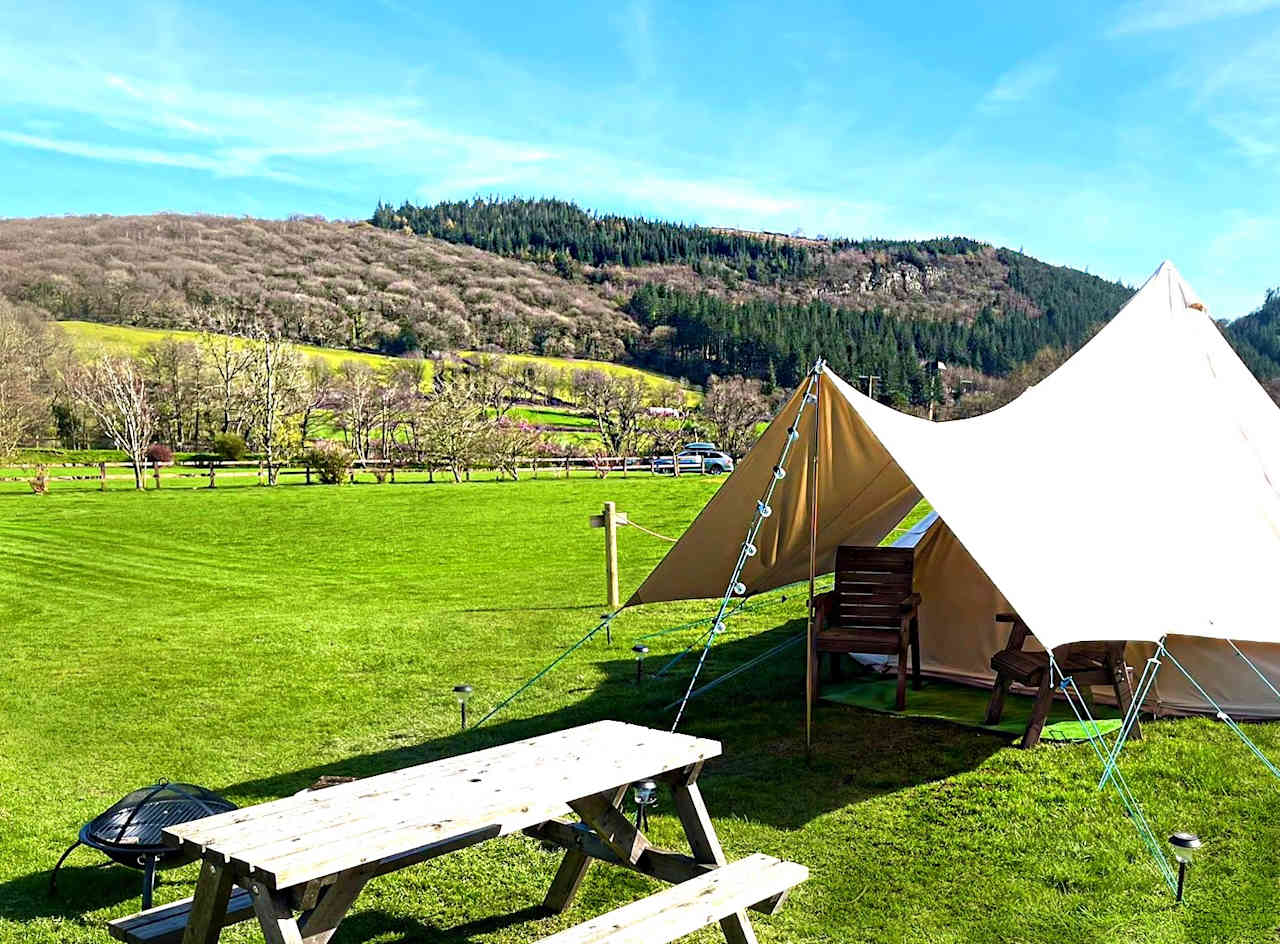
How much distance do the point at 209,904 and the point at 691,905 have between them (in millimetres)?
1477

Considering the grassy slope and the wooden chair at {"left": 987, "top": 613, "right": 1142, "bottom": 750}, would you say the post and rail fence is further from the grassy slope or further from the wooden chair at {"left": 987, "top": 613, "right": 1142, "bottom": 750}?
the wooden chair at {"left": 987, "top": 613, "right": 1142, "bottom": 750}

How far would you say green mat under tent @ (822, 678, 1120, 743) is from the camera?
253 inches

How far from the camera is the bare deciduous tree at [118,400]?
30203 millimetres

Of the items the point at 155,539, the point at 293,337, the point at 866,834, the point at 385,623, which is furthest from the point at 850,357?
the point at 866,834

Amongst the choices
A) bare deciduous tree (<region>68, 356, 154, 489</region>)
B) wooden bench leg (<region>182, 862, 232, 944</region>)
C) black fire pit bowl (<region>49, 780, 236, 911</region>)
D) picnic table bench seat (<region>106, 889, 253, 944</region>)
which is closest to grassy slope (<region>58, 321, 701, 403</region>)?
bare deciduous tree (<region>68, 356, 154, 489</region>)

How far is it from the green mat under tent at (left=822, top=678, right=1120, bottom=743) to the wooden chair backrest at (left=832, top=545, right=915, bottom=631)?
544mm

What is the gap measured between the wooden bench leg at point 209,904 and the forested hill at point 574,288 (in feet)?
185

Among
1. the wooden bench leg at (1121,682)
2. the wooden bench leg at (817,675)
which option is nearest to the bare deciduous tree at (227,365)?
the wooden bench leg at (817,675)

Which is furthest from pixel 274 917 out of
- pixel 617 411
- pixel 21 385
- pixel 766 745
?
pixel 617 411

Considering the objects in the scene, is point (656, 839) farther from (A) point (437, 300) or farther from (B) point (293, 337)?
(A) point (437, 300)

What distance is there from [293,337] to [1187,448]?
6951cm

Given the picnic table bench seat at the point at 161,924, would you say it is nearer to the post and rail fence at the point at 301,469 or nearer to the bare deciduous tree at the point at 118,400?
the post and rail fence at the point at 301,469

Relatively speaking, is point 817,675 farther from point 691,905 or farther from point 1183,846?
point 691,905

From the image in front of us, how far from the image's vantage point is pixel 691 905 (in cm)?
333
